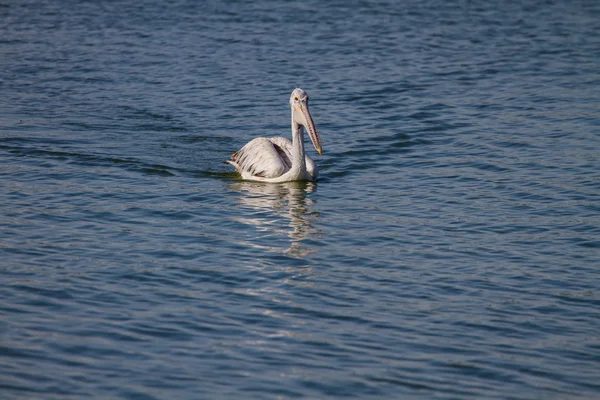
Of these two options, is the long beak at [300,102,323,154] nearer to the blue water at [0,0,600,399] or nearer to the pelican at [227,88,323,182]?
the pelican at [227,88,323,182]

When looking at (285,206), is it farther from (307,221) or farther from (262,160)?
(262,160)

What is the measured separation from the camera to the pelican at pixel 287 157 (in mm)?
12578

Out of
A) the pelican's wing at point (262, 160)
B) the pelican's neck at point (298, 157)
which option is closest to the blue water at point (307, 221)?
the pelican's wing at point (262, 160)

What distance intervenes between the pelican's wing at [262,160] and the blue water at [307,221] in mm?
202

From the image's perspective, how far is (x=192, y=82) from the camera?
60.2 ft

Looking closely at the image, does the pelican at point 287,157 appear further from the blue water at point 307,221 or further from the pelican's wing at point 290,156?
the blue water at point 307,221

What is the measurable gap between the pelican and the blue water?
0.21 meters

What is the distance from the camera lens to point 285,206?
11.8m

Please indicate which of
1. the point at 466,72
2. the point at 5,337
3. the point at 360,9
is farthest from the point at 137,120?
the point at 360,9

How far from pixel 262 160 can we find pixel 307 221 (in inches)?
83.1

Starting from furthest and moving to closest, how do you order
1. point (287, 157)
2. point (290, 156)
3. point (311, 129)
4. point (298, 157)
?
point (287, 157) → point (290, 156) → point (298, 157) → point (311, 129)

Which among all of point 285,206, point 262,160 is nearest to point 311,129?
point 262,160

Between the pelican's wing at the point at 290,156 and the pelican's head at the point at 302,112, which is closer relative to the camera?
the pelican's head at the point at 302,112

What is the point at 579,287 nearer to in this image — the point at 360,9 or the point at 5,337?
the point at 5,337
